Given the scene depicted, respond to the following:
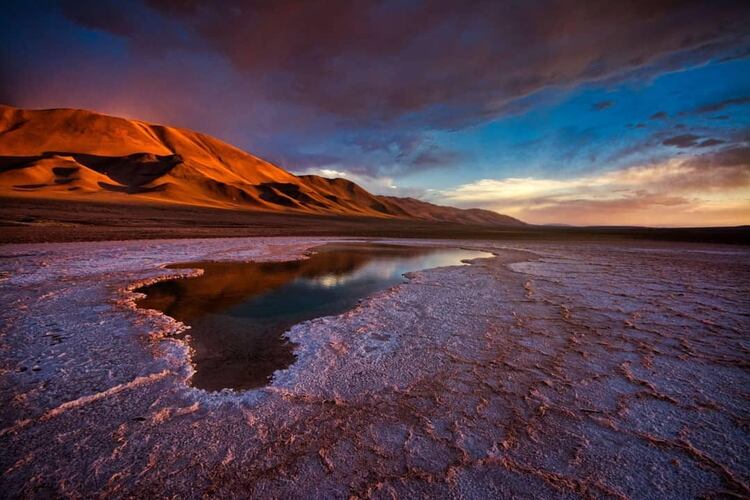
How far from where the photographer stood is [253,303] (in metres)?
7.87

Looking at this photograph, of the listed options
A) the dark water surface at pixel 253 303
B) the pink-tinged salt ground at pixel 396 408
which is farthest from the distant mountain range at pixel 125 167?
the pink-tinged salt ground at pixel 396 408

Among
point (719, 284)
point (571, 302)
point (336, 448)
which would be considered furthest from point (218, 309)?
point (719, 284)

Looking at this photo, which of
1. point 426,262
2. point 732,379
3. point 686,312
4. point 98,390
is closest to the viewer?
point 98,390

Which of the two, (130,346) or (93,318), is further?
(93,318)

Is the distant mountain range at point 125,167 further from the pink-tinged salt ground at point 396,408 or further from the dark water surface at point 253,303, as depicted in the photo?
the pink-tinged salt ground at point 396,408

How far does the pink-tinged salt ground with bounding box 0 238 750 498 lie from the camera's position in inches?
Result: 98.0

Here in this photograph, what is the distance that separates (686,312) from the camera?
7.04 metres

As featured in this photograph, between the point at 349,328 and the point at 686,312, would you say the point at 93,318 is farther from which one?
the point at 686,312

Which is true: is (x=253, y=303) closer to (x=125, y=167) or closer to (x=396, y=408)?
(x=396, y=408)

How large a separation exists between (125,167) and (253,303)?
11813 cm

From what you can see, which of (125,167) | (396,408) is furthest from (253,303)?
(125,167)

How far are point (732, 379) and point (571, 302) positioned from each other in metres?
3.68

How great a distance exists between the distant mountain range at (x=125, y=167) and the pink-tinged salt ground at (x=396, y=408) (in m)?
63.8

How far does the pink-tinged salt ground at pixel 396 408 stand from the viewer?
249 cm
